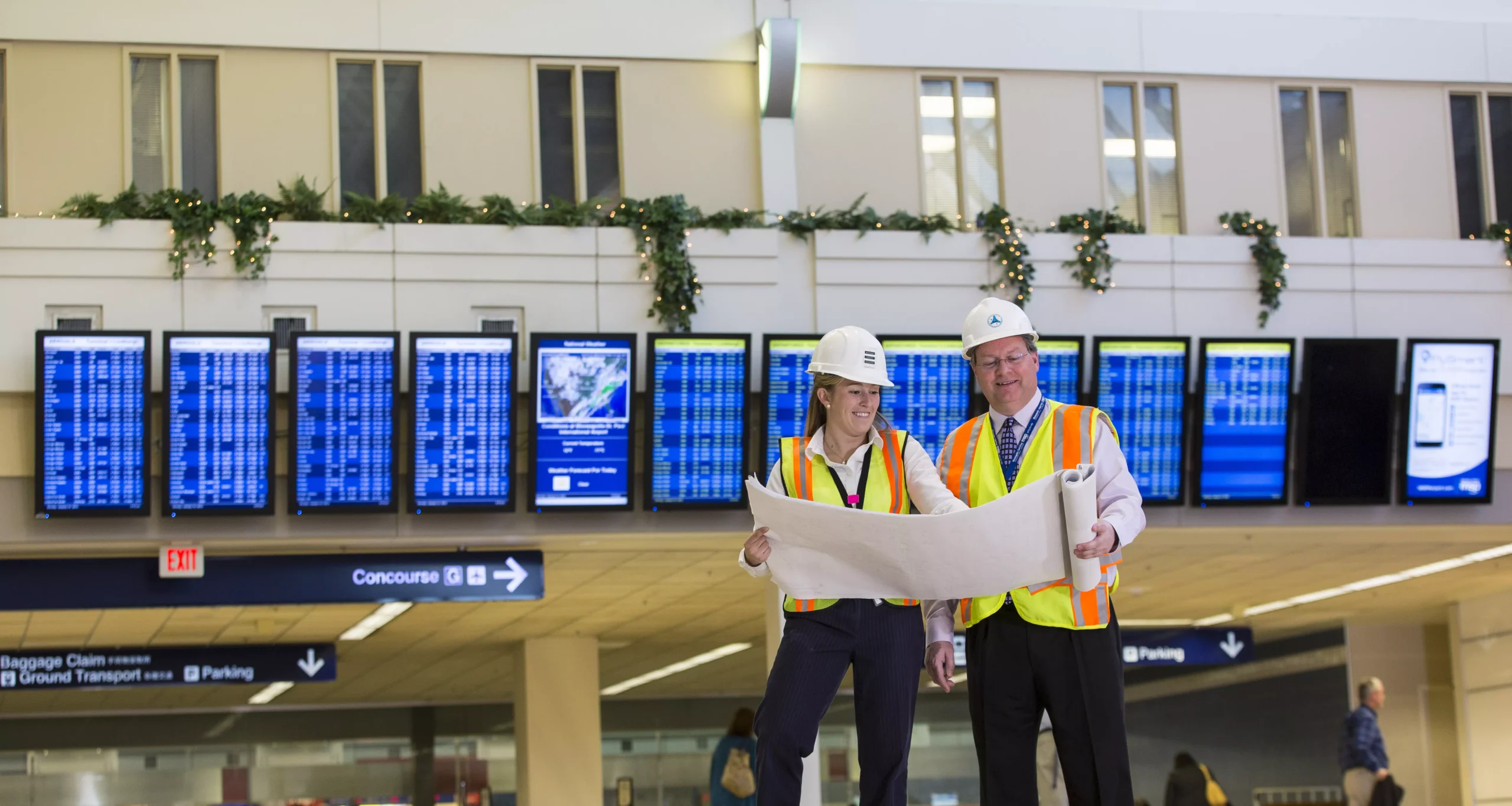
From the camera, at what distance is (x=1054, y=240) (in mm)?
12555

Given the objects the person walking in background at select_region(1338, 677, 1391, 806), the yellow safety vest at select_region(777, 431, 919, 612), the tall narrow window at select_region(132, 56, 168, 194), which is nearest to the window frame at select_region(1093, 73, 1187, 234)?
the person walking in background at select_region(1338, 677, 1391, 806)

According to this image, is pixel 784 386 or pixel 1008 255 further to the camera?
pixel 1008 255

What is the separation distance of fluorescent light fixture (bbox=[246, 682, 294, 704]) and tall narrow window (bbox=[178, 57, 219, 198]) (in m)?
11.3

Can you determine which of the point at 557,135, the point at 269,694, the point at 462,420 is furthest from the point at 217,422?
the point at 269,694

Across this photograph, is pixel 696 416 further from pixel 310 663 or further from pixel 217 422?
pixel 310 663

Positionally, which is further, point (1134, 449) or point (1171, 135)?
point (1171, 135)

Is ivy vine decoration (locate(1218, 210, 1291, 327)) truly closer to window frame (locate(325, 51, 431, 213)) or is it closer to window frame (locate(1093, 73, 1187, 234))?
window frame (locate(1093, 73, 1187, 234))

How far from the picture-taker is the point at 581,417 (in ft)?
37.1

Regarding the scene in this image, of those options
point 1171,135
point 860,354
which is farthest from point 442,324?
point 860,354

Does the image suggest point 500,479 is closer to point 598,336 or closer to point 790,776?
point 598,336

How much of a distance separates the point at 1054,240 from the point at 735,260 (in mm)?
2540

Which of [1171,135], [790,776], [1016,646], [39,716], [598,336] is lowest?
[39,716]

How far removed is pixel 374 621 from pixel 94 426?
19.8ft

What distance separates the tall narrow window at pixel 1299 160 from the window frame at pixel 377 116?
7.08 m
